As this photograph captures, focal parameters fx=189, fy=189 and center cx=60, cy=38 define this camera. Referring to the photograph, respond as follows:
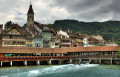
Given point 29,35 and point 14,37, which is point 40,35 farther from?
point 14,37

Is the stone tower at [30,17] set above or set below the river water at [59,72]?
above

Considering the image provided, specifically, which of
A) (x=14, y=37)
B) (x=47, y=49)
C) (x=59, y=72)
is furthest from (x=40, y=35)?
(x=59, y=72)

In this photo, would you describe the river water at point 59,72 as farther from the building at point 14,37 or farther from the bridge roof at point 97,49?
the building at point 14,37

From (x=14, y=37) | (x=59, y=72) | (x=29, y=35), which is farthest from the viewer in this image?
(x=29, y=35)

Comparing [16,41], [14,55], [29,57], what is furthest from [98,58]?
[16,41]

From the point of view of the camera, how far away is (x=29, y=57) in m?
55.3

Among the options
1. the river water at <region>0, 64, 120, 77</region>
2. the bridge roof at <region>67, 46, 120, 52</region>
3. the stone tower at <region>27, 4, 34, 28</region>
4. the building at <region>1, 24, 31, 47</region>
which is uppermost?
the stone tower at <region>27, 4, 34, 28</region>

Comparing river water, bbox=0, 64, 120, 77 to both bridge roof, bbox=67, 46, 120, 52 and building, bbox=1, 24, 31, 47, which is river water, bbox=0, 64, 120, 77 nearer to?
bridge roof, bbox=67, 46, 120, 52

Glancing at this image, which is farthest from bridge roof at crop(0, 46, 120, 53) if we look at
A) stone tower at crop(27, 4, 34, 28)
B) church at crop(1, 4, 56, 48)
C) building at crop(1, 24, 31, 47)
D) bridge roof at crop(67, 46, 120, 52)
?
stone tower at crop(27, 4, 34, 28)

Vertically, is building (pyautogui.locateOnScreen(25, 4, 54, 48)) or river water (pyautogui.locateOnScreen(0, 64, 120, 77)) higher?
building (pyautogui.locateOnScreen(25, 4, 54, 48))

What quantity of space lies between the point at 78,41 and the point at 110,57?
1551 inches

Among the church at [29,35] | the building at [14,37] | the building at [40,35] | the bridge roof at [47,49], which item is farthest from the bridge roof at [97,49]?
the building at [14,37]

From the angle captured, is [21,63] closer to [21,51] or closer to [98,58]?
[21,51]

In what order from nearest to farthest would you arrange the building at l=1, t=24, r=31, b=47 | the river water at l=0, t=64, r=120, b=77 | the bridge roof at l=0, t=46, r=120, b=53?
1. the river water at l=0, t=64, r=120, b=77
2. the bridge roof at l=0, t=46, r=120, b=53
3. the building at l=1, t=24, r=31, b=47
